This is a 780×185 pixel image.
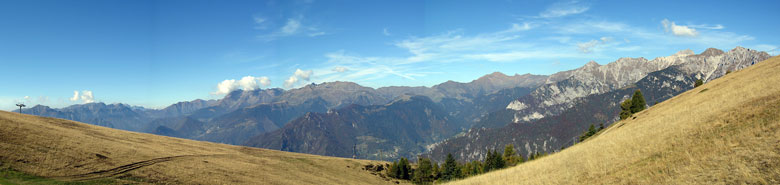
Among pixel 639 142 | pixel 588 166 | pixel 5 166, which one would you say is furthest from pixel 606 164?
pixel 5 166

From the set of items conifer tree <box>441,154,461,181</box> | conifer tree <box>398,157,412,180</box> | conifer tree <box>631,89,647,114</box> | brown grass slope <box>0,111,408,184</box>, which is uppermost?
conifer tree <box>631,89,647,114</box>

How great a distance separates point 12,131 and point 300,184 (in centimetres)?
2598

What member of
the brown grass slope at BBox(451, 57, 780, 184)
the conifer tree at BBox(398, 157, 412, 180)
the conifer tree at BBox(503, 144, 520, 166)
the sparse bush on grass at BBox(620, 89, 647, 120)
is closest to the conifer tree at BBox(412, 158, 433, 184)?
the conifer tree at BBox(398, 157, 412, 180)

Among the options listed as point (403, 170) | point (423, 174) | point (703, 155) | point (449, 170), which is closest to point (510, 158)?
point (449, 170)

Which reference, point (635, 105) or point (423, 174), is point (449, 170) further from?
point (635, 105)

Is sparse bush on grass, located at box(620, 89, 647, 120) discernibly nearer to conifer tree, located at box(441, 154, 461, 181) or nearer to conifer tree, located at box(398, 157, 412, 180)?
conifer tree, located at box(441, 154, 461, 181)

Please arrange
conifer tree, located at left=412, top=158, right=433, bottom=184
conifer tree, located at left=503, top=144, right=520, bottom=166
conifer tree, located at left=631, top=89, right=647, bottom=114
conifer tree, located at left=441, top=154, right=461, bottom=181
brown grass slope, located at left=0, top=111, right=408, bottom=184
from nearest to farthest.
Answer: brown grass slope, located at left=0, top=111, right=408, bottom=184, conifer tree, located at left=631, top=89, right=647, bottom=114, conifer tree, located at left=412, top=158, right=433, bottom=184, conifer tree, located at left=503, top=144, right=520, bottom=166, conifer tree, located at left=441, top=154, right=461, bottom=181

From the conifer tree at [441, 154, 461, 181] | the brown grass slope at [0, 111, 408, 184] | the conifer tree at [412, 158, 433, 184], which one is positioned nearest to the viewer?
the brown grass slope at [0, 111, 408, 184]

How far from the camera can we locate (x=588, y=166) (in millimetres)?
19953

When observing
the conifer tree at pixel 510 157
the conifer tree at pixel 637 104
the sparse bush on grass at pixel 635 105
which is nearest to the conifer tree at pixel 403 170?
the conifer tree at pixel 510 157

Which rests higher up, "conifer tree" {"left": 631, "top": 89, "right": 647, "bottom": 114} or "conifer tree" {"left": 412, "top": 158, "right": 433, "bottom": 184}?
"conifer tree" {"left": 631, "top": 89, "right": 647, "bottom": 114}

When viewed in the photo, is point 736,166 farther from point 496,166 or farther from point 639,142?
point 496,166

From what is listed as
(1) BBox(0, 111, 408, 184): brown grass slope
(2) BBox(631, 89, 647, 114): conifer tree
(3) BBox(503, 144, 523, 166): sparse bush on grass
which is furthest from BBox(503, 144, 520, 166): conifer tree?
(1) BBox(0, 111, 408, 184): brown grass slope

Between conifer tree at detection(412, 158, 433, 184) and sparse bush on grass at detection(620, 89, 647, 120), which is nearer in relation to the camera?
sparse bush on grass at detection(620, 89, 647, 120)
